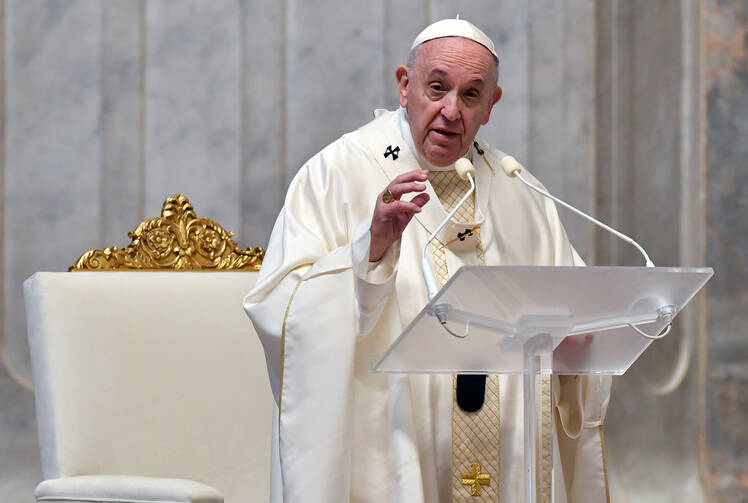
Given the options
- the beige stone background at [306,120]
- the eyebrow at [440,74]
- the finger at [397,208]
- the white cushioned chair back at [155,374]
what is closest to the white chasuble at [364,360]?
the finger at [397,208]

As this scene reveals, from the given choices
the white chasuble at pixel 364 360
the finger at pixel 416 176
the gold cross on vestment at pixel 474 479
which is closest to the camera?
the finger at pixel 416 176

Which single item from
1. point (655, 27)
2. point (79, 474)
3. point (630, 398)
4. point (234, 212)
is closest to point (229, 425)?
point (79, 474)

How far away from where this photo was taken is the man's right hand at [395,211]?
2.41 metres

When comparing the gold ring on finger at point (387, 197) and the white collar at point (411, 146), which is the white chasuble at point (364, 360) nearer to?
the white collar at point (411, 146)

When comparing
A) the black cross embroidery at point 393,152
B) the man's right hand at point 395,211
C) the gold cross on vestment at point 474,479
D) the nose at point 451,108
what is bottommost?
the gold cross on vestment at point 474,479

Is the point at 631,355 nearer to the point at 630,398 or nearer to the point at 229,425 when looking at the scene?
the point at 229,425

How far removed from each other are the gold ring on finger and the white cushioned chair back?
1472 millimetres

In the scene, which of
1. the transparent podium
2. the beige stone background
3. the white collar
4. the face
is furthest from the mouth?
the beige stone background

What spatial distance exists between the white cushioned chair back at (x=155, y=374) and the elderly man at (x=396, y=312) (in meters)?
0.86

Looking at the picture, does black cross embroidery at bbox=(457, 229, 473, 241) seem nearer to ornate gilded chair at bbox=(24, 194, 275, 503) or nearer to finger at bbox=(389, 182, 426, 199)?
finger at bbox=(389, 182, 426, 199)

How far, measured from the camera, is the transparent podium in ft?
6.77

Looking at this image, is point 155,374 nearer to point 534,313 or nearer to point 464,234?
point 464,234

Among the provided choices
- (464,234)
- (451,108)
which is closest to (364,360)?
(464,234)

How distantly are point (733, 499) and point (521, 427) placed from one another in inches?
57.8
